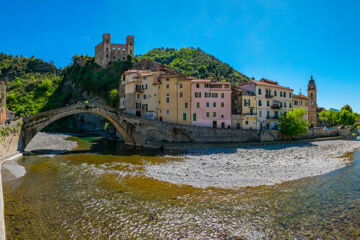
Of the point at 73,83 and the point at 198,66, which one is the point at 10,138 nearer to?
the point at 73,83

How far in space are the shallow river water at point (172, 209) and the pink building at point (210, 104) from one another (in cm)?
2654

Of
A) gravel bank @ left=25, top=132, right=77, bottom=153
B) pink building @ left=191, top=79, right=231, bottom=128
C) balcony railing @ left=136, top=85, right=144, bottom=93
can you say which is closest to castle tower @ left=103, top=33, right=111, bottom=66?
balcony railing @ left=136, top=85, right=144, bottom=93

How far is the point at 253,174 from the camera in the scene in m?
19.6

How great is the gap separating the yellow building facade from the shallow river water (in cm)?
2583

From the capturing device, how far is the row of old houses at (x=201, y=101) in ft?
142

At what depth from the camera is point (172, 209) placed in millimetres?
12031

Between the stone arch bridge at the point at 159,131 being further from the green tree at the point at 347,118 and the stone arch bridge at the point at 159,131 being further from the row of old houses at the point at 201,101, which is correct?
the green tree at the point at 347,118

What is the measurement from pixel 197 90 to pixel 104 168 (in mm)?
26650

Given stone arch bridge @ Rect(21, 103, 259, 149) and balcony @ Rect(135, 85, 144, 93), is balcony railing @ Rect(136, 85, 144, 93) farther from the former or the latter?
stone arch bridge @ Rect(21, 103, 259, 149)

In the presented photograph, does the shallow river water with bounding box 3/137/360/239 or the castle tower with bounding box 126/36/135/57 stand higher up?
the castle tower with bounding box 126/36/135/57

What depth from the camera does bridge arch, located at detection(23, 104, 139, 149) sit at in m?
32.1

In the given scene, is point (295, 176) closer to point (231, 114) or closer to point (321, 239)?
point (321, 239)

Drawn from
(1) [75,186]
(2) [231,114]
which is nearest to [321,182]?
(1) [75,186]

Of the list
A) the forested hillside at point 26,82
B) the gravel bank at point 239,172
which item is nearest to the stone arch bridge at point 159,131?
the gravel bank at point 239,172
